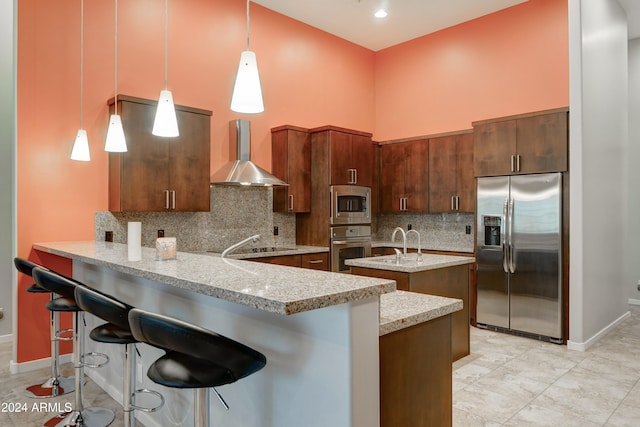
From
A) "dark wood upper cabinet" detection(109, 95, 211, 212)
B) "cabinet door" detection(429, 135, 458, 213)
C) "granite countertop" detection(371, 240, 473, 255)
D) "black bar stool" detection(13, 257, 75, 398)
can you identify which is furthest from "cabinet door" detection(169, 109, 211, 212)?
"cabinet door" detection(429, 135, 458, 213)

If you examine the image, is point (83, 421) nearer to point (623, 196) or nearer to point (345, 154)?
point (345, 154)

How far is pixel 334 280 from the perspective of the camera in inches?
63.5

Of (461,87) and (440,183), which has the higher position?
(461,87)

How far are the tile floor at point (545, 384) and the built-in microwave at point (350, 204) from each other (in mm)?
2060

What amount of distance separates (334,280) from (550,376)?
2801 millimetres

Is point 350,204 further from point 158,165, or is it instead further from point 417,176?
point 158,165

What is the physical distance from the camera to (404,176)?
5969 millimetres

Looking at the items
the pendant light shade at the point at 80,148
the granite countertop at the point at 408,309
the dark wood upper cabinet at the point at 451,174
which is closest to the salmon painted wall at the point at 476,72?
the dark wood upper cabinet at the point at 451,174

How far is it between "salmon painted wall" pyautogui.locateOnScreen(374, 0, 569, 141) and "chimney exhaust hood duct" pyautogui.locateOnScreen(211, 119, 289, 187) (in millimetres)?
2596

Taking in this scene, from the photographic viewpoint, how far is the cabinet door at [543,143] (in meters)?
4.24

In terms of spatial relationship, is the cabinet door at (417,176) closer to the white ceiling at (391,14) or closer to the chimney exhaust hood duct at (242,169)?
the white ceiling at (391,14)

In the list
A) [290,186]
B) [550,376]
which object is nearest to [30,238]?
[290,186]

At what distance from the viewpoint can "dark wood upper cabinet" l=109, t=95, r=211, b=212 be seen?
12.8 ft

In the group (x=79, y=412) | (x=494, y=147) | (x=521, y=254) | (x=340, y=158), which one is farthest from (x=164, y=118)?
(x=521, y=254)
